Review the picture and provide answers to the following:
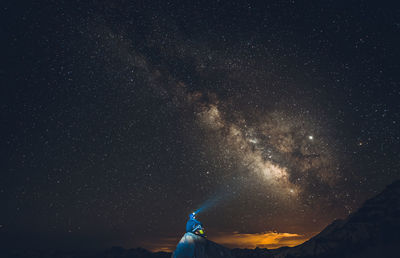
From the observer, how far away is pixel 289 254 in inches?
7776

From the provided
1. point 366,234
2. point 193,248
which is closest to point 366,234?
point 366,234

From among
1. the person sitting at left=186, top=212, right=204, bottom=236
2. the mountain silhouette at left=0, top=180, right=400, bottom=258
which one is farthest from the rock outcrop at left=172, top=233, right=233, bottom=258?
the mountain silhouette at left=0, top=180, right=400, bottom=258

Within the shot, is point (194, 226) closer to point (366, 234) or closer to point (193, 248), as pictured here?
point (193, 248)

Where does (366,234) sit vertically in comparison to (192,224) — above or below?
above

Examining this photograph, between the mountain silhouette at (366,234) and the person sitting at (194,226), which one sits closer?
→ the person sitting at (194,226)

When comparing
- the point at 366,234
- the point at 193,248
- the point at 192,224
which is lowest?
the point at 193,248

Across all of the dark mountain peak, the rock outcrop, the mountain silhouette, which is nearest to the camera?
the rock outcrop

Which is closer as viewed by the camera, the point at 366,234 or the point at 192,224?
the point at 192,224

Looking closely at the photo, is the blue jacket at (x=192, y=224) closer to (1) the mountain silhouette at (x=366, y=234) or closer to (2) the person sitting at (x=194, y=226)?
(2) the person sitting at (x=194, y=226)

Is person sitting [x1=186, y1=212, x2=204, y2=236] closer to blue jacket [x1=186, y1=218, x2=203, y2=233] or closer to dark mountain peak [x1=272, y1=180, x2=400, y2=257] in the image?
blue jacket [x1=186, y1=218, x2=203, y2=233]

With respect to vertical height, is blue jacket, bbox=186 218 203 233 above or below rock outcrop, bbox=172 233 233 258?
above

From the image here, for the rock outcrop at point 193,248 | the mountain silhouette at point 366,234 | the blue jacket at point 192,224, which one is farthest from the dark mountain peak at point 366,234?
the blue jacket at point 192,224

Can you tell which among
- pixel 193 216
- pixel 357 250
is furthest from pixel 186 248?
pixel 357 250

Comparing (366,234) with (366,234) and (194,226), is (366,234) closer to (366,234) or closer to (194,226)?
(366,234)
